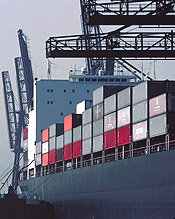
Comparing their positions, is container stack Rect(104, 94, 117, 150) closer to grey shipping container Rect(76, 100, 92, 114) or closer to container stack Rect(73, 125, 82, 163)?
container stack Rect(73, 125, 82, 163)

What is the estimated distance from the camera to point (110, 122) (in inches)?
1355

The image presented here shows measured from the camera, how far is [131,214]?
30.0 m

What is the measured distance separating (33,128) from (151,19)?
3702cm

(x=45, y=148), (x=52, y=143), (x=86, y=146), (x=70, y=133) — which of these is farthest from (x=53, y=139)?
(x=86, y=146)

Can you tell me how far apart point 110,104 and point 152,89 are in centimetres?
526

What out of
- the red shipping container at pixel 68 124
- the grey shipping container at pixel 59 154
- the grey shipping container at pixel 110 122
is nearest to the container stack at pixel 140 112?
the grey shipping container at pixel 110 122

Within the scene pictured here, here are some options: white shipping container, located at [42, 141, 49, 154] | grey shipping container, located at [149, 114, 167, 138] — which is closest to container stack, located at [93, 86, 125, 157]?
grey shipping container, located at [149, 114, 167, 138]

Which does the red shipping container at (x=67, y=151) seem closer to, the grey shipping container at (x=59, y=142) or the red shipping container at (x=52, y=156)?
the grey shipping container at (x=59, y=142)

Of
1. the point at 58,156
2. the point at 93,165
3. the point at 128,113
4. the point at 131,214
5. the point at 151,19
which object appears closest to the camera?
the point at 151,19

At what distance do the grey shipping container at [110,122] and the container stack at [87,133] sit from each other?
9.69ft

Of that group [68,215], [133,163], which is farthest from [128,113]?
[68,215]

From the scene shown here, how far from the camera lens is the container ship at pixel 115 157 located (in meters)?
27.8

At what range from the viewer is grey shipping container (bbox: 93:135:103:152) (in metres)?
36.0

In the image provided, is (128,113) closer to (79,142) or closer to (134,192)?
(134,192)
